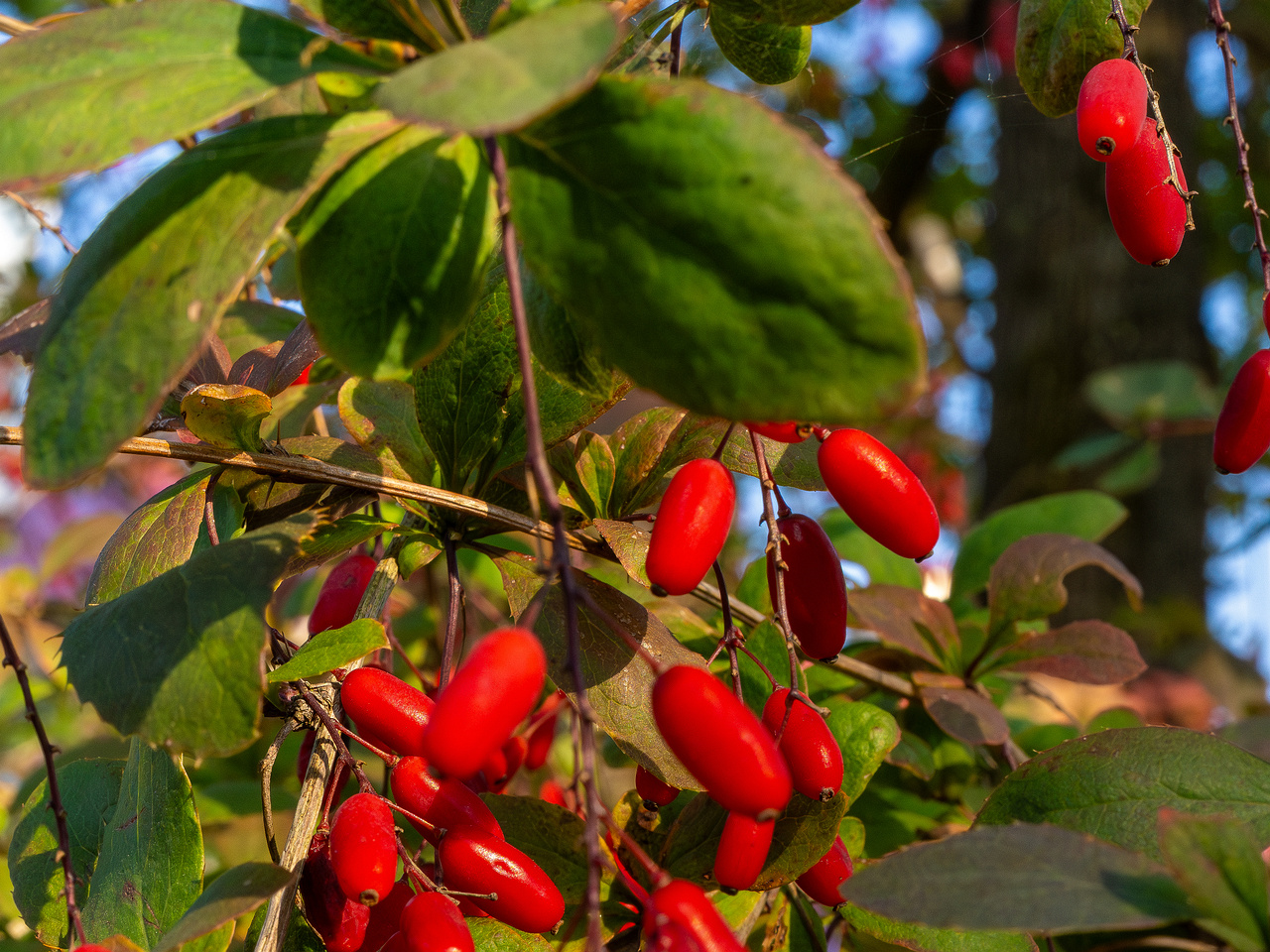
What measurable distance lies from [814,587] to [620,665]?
13 cm

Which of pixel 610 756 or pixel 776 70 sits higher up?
pixel 776 70

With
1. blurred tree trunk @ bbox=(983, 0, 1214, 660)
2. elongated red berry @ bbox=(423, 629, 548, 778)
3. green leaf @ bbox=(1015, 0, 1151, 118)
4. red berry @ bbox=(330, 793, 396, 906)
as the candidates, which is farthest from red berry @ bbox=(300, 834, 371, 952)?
blurred tree trunk @ bbox=(983, 0, 1214, 660)

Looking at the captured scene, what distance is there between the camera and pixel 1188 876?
1.32 feet

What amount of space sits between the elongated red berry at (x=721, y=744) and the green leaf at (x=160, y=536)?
14.8 inches

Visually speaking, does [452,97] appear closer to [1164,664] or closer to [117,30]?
[117,30]

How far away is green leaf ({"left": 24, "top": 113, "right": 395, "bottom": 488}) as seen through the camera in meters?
0.40

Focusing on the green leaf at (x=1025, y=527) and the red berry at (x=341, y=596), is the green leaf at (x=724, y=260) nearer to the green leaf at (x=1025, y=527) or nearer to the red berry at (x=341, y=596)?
the red berry at (x=341, y=596)

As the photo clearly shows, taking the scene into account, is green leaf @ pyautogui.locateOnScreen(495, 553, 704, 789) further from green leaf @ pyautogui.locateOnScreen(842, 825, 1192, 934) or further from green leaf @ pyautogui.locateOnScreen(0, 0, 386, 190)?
green leaf @ pyautogui.locateOnScreen(0, 0, 386, 190)

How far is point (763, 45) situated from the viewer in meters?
0.68

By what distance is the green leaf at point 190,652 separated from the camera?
462mm

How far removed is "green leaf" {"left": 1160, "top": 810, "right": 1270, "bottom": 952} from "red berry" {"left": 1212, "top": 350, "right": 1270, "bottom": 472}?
30 cm

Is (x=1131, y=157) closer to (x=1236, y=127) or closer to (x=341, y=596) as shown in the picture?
(x=1236, y=127)

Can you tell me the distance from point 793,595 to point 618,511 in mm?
179

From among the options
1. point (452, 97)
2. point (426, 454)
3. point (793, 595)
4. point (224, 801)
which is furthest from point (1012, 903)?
point (224, 801)
